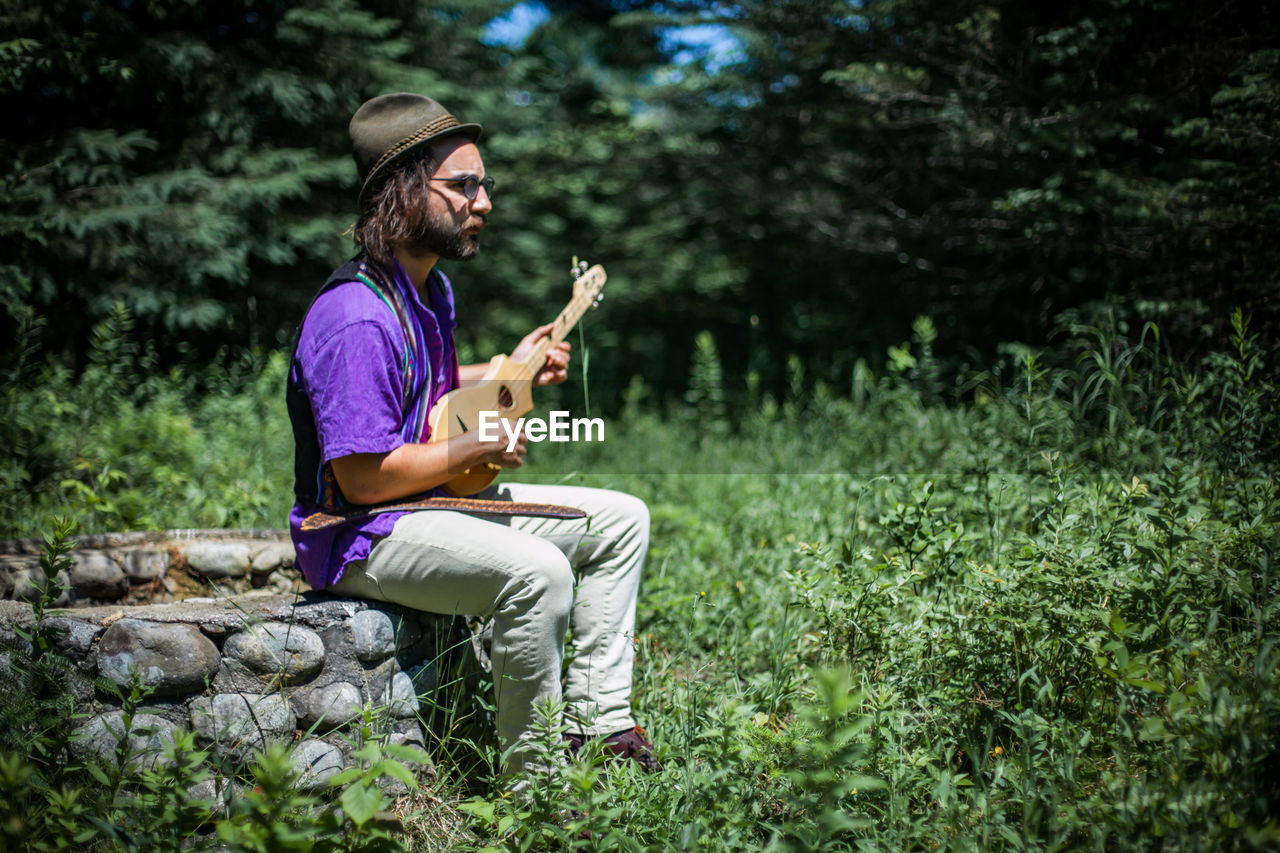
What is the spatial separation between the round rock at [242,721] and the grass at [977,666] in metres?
0.41

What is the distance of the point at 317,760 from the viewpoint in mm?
2131

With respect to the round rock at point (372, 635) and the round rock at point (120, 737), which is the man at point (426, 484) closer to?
the round rock at point (372, 635)

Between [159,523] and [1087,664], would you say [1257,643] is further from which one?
[159,523]

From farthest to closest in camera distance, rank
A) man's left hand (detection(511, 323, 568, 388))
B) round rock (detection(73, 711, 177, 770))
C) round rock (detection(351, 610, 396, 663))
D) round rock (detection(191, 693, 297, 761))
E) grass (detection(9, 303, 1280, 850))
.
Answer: man's left hand (detection(511, 323, 568, 388)) → round rock (detection(351, 610, 396, 663)) → round rock (detection(191, 693, 297, 761)) → round rock (detection(73, 711, 177, 770)) → grass (detection(9, 303, 1280, 850))

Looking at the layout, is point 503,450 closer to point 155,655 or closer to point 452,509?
point 452,509

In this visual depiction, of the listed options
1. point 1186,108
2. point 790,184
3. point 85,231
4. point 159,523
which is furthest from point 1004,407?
point 85,231

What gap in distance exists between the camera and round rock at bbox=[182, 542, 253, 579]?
9.99 feet

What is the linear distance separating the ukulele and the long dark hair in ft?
1.52

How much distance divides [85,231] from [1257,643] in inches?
261

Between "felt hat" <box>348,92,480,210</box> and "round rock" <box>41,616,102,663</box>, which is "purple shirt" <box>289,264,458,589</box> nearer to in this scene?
"felt hat" <box>348,92,480,210</box>

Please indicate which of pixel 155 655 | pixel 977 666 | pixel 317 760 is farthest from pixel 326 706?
pixel 977 666

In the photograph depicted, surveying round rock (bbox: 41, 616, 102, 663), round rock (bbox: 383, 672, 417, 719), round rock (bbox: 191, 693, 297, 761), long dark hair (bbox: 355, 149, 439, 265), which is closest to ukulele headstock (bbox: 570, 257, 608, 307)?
long dark hair (bbox: 355, 149, 439, 265)

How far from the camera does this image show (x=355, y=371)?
216 centimetres

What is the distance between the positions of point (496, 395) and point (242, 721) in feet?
3.82
